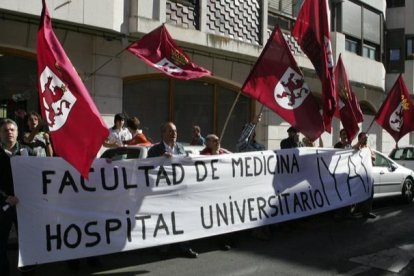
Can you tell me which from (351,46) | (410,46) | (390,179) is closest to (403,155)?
(390,179)

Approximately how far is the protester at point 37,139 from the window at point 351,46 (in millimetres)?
16269

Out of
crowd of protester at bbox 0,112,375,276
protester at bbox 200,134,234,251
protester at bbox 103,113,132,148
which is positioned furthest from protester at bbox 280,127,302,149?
protester at bbox 103,113,132,148

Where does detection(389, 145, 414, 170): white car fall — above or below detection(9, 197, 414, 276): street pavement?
above

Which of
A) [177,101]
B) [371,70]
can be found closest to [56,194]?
[177,101]

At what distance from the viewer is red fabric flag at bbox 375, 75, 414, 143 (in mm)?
10594

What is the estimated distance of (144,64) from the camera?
514 inches

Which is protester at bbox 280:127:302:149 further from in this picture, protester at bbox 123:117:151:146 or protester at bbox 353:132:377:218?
protester at bbox 123:117:151:146

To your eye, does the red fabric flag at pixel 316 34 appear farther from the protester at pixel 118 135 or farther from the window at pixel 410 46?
the window at pixel 410 46

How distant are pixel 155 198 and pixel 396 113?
244 inches

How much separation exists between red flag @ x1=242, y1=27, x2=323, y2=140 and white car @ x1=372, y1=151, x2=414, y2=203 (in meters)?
3.69

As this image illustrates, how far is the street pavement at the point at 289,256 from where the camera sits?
6258 millimetres

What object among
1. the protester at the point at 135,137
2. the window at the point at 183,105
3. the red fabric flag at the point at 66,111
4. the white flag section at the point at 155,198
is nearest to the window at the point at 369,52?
the window at the point at 183,105

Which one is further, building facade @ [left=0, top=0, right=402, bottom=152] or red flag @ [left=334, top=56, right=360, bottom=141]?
building facade @ [left=0, top=0, right=402, bottom=152]

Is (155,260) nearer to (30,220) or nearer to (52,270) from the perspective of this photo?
(52,270)
